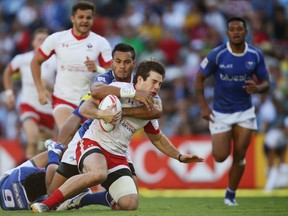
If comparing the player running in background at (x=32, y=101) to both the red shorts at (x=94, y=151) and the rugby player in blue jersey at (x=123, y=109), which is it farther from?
the red shorts at (x=94, y=151)

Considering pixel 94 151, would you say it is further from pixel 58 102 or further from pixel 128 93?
pixel 58 102

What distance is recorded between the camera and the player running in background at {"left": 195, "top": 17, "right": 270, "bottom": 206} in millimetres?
12641

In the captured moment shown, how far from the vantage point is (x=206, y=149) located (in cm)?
1825

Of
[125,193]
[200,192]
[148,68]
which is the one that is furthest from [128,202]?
[200,192]

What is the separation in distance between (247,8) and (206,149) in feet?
17.2

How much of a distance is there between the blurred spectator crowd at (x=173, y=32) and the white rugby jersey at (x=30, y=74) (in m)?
4.95

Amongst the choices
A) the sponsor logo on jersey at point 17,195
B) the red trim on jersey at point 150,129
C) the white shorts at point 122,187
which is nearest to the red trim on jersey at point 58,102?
the sponsor logo on jersey at point 17,195

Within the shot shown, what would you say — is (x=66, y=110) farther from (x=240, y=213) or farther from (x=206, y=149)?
(x=206, y=149)

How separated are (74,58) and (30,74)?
276 centimetres

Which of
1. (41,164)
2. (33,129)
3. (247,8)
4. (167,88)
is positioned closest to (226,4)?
(247,8)

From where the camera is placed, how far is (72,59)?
1250cm

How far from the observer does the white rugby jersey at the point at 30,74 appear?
49.1 feet

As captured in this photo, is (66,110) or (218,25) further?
(218,25)

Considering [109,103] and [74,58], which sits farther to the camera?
[74,58]
